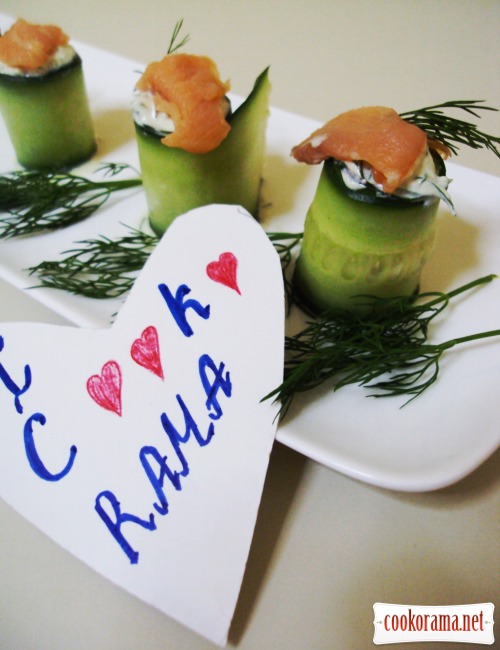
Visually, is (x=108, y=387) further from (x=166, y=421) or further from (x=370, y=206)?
(x=370, y=206)

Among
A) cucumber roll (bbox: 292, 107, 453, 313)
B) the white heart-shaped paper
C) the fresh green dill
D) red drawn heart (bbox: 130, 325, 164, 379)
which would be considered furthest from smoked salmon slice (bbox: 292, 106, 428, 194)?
red drawn heart (bbox: 130, 325, 164, 379)

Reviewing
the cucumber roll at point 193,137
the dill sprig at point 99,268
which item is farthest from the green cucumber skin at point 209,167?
the dill sprig at point 99,268

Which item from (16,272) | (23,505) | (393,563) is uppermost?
(16,272)

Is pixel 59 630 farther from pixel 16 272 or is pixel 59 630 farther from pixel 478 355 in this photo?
pixel 478 355

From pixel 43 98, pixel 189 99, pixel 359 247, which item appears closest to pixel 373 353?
pixel 359 247

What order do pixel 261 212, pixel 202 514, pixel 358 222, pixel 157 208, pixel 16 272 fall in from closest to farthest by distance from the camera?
pixel 202 514 < pixel 358 222 < pixel 16 272 < pixel 157 208 < pixel 261 212

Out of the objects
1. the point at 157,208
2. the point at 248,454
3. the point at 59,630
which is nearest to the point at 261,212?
the point at 157,208

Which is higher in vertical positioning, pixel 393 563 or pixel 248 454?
pixel 248 454
